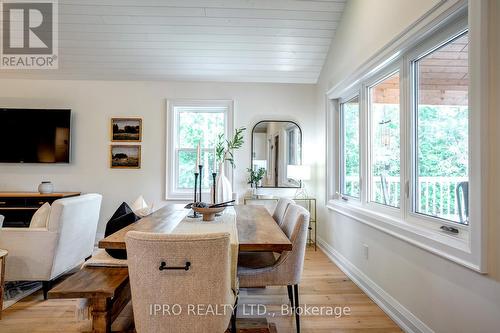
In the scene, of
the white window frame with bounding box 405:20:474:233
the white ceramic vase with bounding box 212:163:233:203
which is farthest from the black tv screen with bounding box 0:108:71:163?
the white window frame with bounding box 405:20:474:233

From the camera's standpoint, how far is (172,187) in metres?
4.29

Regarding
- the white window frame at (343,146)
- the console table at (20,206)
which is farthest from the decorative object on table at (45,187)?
the white window frame at (343,146)

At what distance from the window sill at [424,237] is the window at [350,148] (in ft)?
1.58

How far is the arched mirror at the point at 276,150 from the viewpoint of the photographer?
4352 mm

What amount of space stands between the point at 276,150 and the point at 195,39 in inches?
75.2

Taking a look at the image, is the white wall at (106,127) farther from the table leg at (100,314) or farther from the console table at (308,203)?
the table leg at (100,314)

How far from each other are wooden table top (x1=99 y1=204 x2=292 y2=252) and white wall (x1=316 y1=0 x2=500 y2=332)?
0.96 m

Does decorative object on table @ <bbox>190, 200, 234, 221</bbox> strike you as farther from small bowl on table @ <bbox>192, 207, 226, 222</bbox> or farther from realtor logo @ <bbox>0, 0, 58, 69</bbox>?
realtor logo @ <bbox>0, 0, 58, 69</bbox>

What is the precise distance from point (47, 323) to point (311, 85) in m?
4.16

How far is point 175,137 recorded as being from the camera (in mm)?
4348

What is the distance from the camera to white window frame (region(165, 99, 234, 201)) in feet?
14.0

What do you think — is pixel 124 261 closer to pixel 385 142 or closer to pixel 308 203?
pixel 385 142

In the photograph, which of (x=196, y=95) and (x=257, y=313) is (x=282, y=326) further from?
(x=196, y=95)

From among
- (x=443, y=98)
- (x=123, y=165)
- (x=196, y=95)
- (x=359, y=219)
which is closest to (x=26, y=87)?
(x=123, y=165)
